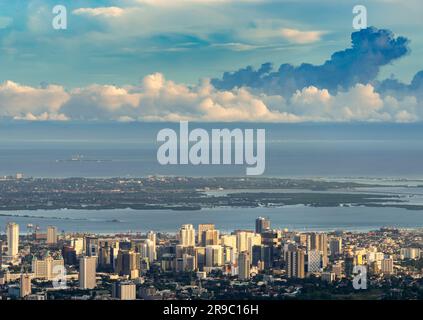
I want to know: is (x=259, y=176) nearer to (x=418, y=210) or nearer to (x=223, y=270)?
(x=418, y=210)

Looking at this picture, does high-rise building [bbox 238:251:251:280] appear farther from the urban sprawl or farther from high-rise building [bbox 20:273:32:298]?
high-rise building [bbox 20:273:32:298]

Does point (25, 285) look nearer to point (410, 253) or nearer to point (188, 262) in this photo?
point (188, 262)

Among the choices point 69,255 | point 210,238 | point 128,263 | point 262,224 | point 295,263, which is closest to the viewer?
point 295,263

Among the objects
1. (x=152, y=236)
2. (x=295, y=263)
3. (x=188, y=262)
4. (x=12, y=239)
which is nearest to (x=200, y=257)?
(x=188, y=262)

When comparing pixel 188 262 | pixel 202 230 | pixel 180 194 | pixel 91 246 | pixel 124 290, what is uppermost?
pixel 180 194

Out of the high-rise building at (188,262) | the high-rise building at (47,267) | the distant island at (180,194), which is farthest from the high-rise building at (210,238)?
the high-rise building at (47,267)

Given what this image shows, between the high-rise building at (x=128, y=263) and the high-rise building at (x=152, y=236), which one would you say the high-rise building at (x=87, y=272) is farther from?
the high-rise building at (x=152, y=236)

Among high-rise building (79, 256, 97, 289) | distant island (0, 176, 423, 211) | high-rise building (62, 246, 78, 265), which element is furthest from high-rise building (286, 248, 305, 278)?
distant island (0, 176, 423, 211)
